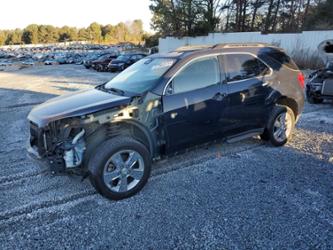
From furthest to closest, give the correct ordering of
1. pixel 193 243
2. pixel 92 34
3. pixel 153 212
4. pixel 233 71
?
pixel 92 34 < pixel 233 71 < pixel 153 212 < pixel 193 243

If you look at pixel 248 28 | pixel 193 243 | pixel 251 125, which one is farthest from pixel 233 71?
pixel 248 28

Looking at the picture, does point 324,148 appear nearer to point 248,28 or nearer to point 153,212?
point 153,212

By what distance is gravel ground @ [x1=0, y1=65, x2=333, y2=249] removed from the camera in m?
3.00

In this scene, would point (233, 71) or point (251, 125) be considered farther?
point (251, 125)

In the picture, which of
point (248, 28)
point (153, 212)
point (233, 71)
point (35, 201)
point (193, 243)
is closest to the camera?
point (193, 243)

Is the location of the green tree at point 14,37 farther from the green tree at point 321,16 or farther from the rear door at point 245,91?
the rear door at point 245,91

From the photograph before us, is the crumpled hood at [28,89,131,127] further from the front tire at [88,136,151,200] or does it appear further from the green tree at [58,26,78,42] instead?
the green tree at [58,26,78,42]

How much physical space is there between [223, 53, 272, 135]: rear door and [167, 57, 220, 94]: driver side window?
22 centimetres

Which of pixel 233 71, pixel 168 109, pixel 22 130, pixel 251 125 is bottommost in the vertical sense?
pixel 22 130

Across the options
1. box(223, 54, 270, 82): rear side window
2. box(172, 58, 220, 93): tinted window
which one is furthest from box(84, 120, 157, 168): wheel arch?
box(223, 54, 270, 82): rear side window

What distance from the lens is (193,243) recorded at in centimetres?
293

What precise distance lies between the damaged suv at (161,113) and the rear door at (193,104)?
14mm

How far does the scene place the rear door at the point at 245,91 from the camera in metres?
4.61

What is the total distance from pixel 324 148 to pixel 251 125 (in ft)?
4.70
